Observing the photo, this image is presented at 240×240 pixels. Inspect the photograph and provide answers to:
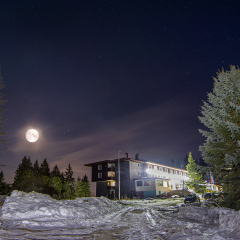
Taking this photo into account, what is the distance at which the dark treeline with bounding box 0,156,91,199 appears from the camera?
50.8 meters

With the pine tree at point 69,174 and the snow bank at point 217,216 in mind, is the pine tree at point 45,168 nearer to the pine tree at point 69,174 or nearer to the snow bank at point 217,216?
the pine tree at point 69,174

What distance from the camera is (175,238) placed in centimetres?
770

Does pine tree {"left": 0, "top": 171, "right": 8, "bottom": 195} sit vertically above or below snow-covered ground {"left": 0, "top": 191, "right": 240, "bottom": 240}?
above

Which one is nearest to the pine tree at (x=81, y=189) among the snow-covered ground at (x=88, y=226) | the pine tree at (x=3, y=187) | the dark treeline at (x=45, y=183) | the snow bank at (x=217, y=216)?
the dark treeline at (x=45, y=183)

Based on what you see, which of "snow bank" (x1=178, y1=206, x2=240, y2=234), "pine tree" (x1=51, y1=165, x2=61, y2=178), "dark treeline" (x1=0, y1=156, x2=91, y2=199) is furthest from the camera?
"pine tree" (x1=51, y1=165, x2=61, y2=178)

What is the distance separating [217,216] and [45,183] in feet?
180

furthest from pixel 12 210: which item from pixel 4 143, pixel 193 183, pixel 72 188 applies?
pixel 72 188

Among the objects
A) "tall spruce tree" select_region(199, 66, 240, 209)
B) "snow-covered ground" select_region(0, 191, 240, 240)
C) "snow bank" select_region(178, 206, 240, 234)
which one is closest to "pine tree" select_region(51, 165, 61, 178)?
"snow-covered ground" select_region(0, 191, 240, 240)

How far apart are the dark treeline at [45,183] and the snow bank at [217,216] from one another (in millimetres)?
37102

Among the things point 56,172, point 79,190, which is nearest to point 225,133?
point 79,190

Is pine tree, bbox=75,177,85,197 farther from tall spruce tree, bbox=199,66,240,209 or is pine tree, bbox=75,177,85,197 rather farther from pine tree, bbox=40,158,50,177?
tall spruce tree, bbox=199,66,240,209

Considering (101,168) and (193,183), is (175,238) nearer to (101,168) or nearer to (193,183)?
(193,183)

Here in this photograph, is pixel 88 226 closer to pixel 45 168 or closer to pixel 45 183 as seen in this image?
pixel 45 183

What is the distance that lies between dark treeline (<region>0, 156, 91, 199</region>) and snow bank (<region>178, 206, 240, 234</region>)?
3710 centimetres
